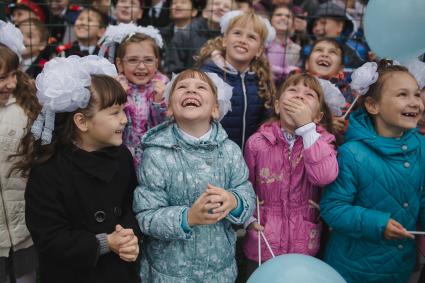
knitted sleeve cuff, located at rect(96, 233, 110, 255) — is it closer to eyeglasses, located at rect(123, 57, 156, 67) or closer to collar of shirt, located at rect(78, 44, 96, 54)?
eyeglasses, located at rect(123, 57, 156, 67)

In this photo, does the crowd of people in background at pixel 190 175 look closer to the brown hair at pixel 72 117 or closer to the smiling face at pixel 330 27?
the brown hair at pixel 72 117

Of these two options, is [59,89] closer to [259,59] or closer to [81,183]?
[81,183]

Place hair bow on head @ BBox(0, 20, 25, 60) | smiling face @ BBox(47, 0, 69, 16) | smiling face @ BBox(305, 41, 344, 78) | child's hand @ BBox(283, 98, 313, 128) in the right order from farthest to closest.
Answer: smiling face @ BBox(47, 0, 69, 16) < smiling face @ BBox(305, 41, 344, 78) < hair bow on head @ BBox(0, 20, 25, 60) < child's hand @ BBox(283, 98, 313, 128)

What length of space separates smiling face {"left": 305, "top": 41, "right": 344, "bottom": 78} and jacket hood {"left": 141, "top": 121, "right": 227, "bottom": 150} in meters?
1.44

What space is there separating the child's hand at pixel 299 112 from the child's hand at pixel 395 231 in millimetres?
621

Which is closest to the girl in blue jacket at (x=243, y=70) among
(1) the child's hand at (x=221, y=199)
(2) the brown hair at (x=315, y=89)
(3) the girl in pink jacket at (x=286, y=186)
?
(2) the brown hair at (x=315, y=89)

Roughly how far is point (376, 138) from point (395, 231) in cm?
47

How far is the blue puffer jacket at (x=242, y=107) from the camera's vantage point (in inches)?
133

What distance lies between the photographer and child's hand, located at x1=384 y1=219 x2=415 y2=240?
93.6 inches

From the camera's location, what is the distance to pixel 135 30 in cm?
333

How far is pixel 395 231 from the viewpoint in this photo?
239 centimetres

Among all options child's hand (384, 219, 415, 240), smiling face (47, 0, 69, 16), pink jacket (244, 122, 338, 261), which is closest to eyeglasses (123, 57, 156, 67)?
pink jacket (244, 122, 338, 261)

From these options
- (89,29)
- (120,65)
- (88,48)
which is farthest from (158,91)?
(89,29)

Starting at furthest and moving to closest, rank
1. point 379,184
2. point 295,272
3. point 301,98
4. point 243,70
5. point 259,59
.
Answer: point 259,59, point 243,70, point 301,98, point 379,184, point 295,272
